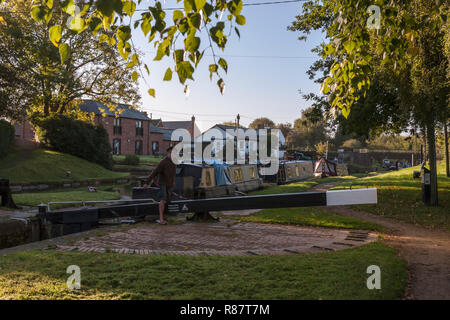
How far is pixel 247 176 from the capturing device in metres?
19.8

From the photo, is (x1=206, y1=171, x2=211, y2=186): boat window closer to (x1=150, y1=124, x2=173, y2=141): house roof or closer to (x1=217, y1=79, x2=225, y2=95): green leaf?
(x1=217, y1=79, x2=225, y2=95): green leaf

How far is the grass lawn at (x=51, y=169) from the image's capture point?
69.6 feet

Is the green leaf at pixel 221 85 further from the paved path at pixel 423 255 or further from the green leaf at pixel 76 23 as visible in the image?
the paved path at pixel 423 255

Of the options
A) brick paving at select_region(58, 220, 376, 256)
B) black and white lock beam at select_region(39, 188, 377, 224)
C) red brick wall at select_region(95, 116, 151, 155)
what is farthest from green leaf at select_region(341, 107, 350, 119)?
red brick wall at select_region(95, 116, 151, 155)

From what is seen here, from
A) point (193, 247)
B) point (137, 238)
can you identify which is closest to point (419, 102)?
point (193, 247)

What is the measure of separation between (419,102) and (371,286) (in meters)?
8.00

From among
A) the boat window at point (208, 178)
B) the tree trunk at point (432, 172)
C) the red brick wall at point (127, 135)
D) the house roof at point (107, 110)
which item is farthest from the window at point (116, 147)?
the tree trunk at point (432, 172)

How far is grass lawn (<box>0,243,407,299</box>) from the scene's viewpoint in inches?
142

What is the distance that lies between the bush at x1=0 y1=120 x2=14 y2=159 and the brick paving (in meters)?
20.3

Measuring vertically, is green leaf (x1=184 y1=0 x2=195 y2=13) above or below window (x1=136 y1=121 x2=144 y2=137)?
below

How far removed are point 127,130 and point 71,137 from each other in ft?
68.8

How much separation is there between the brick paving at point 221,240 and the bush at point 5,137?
20.3m

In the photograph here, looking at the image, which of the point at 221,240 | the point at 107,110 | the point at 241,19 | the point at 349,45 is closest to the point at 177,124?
the point at 107,110
